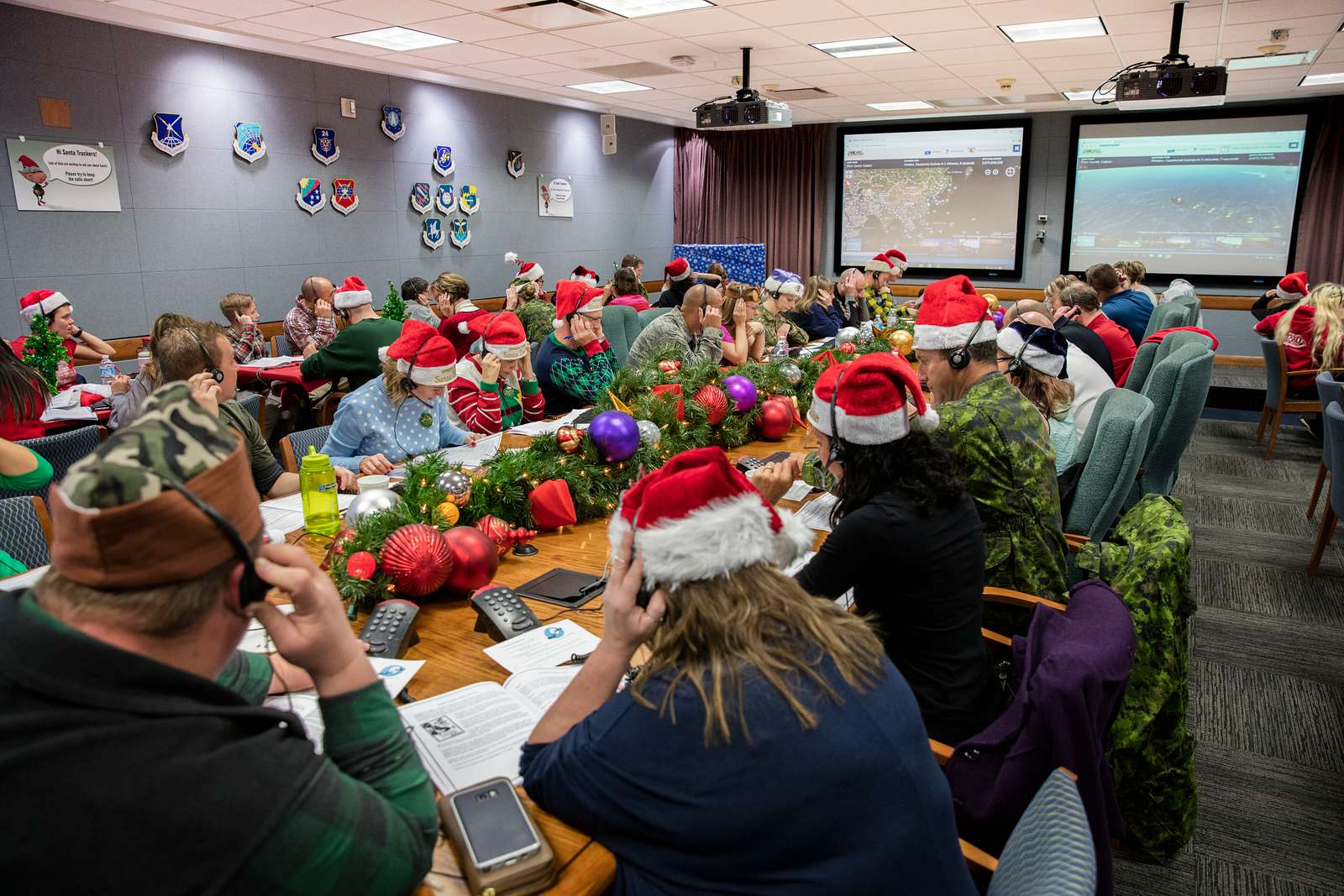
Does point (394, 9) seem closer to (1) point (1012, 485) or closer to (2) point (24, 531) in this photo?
(2) point (24, 531)

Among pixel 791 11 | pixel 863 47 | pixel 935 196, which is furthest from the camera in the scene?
pixel 935 196

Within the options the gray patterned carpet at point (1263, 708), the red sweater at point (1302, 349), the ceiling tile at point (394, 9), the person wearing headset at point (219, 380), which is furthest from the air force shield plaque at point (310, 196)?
the red sweater at point (1302, 349)

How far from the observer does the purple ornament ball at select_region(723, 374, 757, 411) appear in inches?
133

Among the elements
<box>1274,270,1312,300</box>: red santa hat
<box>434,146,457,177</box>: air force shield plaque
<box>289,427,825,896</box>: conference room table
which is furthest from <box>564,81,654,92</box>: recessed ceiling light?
<box>289,427,825,896</box>: conference room table

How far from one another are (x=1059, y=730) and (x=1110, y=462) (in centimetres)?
171

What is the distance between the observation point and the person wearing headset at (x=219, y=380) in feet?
9.13

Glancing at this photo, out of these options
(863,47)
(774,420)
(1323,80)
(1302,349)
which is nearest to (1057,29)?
(863,47)

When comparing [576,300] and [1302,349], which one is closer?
[576,300]

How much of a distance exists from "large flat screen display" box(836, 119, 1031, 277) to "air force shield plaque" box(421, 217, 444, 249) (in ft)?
20.1

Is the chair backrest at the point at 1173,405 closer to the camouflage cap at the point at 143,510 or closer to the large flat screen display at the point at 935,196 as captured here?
the camouflage cap at the point at 143,510

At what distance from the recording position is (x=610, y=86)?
8.73 meters

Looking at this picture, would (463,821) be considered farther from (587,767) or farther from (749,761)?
(749,761)

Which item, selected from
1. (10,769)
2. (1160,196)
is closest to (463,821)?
(10,769)

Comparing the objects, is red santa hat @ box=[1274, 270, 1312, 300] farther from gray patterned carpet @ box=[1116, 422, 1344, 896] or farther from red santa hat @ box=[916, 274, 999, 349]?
red santa hat @ box=[916, 274, 999, 349]
